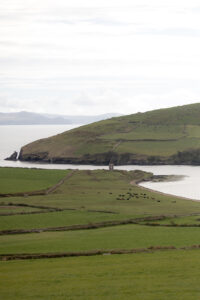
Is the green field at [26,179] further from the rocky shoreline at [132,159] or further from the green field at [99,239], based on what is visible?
the rocky shoreline at [132,159]

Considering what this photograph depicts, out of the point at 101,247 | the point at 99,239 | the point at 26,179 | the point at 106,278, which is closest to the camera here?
the point at 106,278

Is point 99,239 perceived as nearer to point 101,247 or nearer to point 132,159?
point 101,247

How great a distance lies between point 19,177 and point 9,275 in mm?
81704

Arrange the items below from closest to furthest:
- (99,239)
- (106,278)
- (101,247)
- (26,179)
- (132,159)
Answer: (106,278) → (101,247) → (99,239) → (26,179) → (132,159)

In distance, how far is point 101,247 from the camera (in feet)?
172

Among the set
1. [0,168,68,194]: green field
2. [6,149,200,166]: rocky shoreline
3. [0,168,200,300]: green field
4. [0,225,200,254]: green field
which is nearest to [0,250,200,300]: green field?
[0,168,200,300]: green field

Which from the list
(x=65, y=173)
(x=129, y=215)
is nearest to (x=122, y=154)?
(x=65, y=173)

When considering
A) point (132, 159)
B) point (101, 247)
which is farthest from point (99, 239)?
point (132, 159)

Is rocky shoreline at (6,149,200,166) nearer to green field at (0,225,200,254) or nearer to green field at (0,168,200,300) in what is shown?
green field at (0,168,200,300)

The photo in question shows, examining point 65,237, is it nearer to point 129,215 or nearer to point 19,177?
point 129,215

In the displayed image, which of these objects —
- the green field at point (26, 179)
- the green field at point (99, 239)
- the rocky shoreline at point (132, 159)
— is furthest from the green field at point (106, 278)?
the rocky shoreline at point (132, 159)

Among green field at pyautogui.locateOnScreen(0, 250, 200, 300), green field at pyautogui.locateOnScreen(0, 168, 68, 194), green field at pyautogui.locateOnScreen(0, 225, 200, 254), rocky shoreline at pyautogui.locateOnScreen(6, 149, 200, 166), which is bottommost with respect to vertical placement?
green field at pyautogui.locateOnScreen(0, 250, 200, 300)

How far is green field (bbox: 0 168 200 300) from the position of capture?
36.6m

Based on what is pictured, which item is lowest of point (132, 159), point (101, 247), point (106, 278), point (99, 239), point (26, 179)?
point (106, 278)
